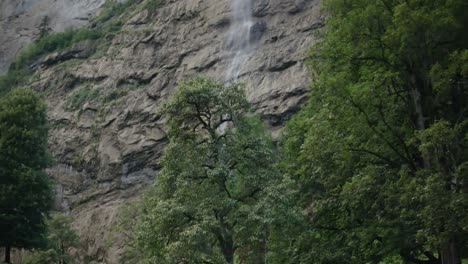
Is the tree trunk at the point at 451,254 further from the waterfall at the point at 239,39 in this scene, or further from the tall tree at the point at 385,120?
the waterfall at the point at 239,39


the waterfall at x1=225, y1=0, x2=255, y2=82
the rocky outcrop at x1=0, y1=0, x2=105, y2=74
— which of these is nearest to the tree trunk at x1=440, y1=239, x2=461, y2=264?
the waterfall at x1=225, y1=0, x2=255, y2=82

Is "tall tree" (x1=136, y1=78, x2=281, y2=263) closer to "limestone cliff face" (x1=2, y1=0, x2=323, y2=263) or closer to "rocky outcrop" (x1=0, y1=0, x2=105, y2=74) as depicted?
"limestone cliff face" (x1=2, y1=0, x2=323, y2=263)

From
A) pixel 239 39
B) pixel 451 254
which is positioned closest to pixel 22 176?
pixel 451 254

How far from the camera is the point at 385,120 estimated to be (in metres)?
17.6

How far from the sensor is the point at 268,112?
51500 mm

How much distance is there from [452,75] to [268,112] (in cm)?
3547

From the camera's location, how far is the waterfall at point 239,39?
187 feet

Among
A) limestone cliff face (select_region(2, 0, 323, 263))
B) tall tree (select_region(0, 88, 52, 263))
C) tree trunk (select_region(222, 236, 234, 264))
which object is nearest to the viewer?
tree trunk (select_region(222, 236, 234, 264))

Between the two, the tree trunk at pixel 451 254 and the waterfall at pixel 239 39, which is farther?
the waterfall at pixel 239 39

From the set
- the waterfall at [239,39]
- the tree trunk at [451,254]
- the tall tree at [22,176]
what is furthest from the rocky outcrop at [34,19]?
the tree trunk at [451,254]

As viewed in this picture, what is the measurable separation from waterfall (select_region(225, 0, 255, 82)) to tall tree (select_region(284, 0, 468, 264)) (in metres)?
37.3

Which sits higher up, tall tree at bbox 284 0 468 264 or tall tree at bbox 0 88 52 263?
tall tree at bbox 284 0 468 264

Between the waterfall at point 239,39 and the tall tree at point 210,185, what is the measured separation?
33.7 metres

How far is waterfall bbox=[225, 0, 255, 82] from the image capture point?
57.0 metres
